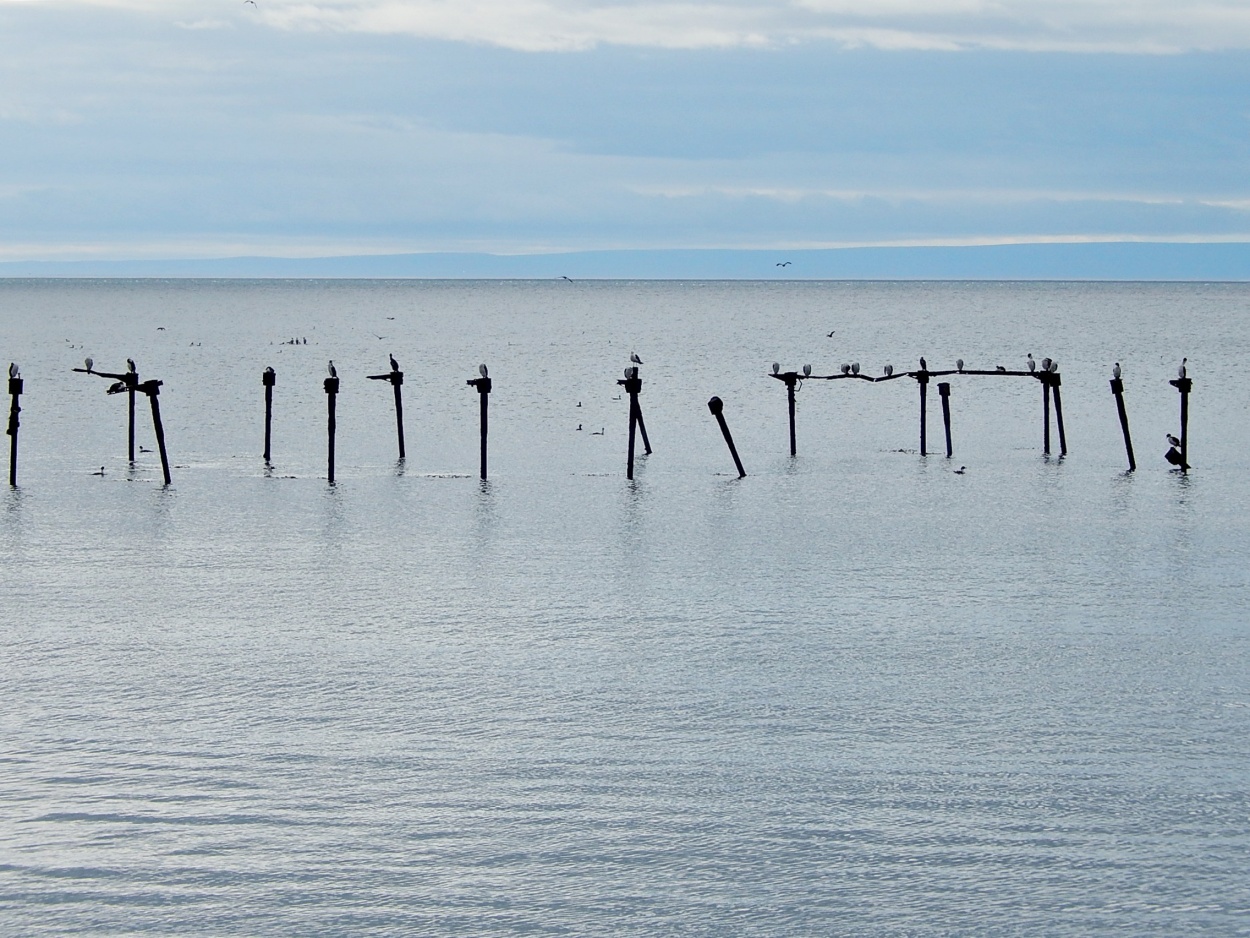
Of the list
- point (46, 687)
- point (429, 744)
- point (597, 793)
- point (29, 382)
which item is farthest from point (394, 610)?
point (29, 382)

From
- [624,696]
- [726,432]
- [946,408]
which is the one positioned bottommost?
[624,696]

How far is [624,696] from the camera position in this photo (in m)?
15.1

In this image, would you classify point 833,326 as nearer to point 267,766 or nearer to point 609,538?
point 609,538

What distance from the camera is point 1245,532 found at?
1022 inches

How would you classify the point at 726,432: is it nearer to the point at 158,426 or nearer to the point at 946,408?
the point at 946,408

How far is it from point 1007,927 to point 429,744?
5.39 m

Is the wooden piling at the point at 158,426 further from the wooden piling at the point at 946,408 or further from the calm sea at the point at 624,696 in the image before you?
the wooden piling at the point at 946,408

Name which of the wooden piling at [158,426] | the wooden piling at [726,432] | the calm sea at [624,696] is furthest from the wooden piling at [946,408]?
the wooden piling at [158,426]

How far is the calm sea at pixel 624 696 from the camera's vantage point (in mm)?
10219

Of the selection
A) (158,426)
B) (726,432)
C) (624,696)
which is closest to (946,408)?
(726,432)

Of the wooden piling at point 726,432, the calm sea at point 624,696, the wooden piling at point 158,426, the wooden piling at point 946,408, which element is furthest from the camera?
the wooden piling at point 946,408

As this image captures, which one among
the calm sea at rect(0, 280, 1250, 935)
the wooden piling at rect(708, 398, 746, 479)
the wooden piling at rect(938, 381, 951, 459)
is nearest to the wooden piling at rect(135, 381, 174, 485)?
the calm sea at rect(0, 280, 1250, 935)

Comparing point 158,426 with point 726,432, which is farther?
point 726,432

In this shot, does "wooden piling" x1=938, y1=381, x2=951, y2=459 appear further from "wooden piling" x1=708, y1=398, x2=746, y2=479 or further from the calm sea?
"wooden piling" x1=708, y1=398, x2=746, y2=479
